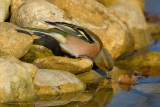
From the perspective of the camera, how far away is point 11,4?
9.23 m

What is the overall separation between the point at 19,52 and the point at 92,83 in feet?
5.19

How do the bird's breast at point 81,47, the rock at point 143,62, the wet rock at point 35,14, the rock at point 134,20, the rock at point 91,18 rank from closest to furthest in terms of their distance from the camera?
the bird's breast at point 81,47, the wet rock at point 35,14, the rock at point 91,18, the rock at point 143,62, the rock at point 134,20

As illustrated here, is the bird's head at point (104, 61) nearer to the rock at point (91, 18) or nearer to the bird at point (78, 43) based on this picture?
the bird at point (78, 43)

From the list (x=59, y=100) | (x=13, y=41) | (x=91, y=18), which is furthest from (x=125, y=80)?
(x=91, y=18)

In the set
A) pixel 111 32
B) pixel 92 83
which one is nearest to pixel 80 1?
pixel 111 32

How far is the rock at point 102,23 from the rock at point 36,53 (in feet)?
5.43

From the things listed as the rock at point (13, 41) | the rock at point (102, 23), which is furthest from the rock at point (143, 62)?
the rock at point (13, 41)

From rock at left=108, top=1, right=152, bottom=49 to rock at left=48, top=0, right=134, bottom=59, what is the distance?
145 centimetres

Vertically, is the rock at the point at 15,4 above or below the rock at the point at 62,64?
above

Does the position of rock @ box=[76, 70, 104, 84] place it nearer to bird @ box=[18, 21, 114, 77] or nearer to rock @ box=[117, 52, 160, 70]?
bird @ box=[18, 21, 114, 77]

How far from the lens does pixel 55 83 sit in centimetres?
650

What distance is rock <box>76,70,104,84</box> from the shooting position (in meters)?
7.58

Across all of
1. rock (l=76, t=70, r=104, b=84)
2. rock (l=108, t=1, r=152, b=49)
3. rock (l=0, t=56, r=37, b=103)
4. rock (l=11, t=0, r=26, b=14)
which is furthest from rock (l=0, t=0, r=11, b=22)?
rock (l=108, t=1, r=152, b=49)

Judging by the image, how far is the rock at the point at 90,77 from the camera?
24.9 feet
